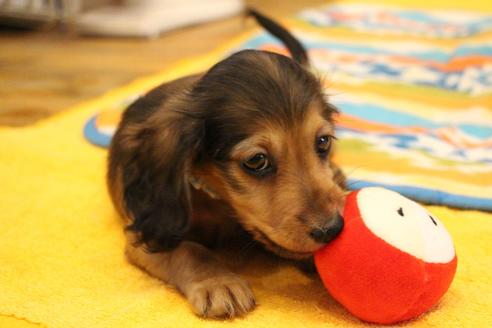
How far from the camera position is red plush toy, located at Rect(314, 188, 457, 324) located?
1420mm

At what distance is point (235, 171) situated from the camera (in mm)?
1677

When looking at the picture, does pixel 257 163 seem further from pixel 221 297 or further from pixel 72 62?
pixel 72 62

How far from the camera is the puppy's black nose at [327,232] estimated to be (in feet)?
4.89

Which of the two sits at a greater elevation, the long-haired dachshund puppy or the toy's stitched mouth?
the long-haired dachshund puppy

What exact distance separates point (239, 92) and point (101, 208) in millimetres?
991

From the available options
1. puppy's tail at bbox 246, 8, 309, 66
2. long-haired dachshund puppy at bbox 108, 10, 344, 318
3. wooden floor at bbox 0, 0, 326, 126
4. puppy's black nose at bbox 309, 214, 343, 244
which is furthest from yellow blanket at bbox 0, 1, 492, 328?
wooden floor at bbox 0, 0, 326, 126

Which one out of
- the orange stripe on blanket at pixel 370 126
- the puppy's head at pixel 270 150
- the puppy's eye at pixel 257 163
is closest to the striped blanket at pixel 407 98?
the orange stripe on blanket at pixel 370 126

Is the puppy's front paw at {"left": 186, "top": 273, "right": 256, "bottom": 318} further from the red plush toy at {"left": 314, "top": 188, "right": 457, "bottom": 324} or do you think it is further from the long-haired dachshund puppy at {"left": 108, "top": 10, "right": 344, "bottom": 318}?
the red plush toy at {"left": 314, "top": 188, "right": 457, "bottom": 324}

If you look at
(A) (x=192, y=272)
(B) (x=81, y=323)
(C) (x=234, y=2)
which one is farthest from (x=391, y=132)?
(C) (x=234, y=2)

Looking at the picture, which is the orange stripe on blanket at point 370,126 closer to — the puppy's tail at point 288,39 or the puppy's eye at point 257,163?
the puppy's tail at point 288,39

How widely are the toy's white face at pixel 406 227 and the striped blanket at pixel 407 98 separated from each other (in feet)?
2.05

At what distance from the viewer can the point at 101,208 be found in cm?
239

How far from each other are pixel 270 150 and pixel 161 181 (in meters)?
0.31

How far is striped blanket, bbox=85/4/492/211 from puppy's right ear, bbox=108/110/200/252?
2.00ft
